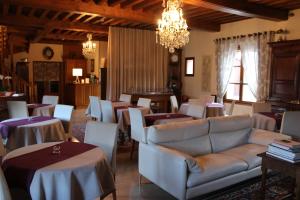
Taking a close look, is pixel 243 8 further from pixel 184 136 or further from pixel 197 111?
pixel 184 136

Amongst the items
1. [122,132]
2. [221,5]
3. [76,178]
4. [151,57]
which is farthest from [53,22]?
[76,178]

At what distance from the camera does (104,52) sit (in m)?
10.8

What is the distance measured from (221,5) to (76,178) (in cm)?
398

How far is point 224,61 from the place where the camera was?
7141 millimetres

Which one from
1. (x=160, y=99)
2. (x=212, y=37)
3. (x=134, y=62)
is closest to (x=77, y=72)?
(x=134, y=62)

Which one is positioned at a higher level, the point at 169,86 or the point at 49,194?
the point at 169,86

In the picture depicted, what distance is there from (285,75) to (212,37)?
9.38 feet

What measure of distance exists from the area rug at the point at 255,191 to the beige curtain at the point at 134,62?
5116 millimetres

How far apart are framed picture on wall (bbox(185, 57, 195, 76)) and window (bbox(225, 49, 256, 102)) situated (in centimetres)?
155

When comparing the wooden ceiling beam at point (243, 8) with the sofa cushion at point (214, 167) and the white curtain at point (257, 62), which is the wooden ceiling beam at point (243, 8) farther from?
the sofa cushion at point (214, 167)

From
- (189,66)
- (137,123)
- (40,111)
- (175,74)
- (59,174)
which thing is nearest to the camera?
(59,174)

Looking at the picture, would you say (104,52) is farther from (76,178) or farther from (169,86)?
(76,178)

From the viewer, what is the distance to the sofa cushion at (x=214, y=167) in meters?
2.69

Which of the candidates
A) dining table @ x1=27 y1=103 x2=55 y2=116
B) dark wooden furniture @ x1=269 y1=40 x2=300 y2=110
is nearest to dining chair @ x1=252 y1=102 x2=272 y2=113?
dark wooden furniture @ x1=269 y1=40 x2=300 y2=110
